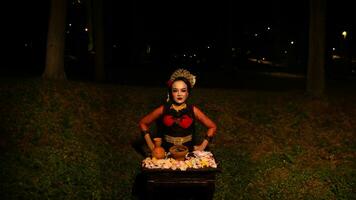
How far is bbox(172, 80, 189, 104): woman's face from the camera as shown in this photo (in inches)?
301

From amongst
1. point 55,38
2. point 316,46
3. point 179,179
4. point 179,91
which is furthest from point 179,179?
point 316,46

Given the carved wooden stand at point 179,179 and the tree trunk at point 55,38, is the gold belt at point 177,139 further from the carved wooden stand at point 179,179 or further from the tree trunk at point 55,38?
the tree trunk at point 55,38

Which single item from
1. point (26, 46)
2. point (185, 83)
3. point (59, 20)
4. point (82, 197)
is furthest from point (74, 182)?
point (26, 46)

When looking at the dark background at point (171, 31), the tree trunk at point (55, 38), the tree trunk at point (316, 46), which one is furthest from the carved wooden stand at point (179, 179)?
the dark background at point (171, 31)

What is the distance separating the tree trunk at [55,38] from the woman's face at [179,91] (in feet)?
27.3

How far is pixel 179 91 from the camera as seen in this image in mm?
7652

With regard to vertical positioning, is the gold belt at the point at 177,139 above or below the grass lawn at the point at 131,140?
above

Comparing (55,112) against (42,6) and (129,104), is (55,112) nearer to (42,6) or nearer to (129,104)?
(129,104)

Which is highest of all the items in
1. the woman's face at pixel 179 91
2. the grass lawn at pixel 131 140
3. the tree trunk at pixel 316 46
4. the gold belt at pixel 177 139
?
the tree trunk at pixel 316 46

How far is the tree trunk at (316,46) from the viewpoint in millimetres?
15578

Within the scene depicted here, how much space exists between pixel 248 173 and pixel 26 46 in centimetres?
4216

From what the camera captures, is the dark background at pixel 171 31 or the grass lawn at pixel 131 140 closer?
the grass lawn at pixel 131 140

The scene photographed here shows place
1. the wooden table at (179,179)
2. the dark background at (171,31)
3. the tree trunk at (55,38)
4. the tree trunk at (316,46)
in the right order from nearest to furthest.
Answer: the wooden table at (179,179), the tree trunk at (55,38), the tree trunk at (316,46), the dark background at (171,31)

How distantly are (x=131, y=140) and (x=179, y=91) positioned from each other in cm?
443
